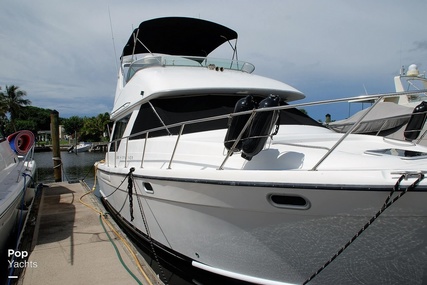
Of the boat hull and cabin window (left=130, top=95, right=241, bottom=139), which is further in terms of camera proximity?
cabin window (left=130, top=95, right=241, bottom=139)

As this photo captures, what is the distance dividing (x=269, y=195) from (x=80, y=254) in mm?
2874

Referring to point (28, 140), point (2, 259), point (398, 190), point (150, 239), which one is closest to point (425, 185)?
point (398, 190)

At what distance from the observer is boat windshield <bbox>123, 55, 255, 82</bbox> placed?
605cm

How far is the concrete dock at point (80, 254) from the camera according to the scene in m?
3.51

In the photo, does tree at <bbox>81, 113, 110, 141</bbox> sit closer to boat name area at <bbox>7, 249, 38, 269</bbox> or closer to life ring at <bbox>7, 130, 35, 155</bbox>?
life ring at <bbox>7, 130, 35, 155</bbox>

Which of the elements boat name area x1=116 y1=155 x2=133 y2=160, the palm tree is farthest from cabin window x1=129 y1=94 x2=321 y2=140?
the palm tree

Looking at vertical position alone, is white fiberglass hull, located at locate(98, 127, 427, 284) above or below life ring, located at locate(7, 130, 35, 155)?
below

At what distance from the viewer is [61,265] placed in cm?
382

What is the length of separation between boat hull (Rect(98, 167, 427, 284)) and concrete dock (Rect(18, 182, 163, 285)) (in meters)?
0.82

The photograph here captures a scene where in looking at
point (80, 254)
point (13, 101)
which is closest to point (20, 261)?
point (80, 254)

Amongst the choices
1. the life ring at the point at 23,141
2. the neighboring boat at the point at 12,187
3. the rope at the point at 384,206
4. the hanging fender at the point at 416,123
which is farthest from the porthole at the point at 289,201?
the life ring at the point at 23,141

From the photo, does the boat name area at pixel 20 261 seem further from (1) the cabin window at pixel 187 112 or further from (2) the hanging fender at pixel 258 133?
(2) the hanging fender at pixel 258 133

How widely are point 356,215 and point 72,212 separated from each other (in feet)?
18.0

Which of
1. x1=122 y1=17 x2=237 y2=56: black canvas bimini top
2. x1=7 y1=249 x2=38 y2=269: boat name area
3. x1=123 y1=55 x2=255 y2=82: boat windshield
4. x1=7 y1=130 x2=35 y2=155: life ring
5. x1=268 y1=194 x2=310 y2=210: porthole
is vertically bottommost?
x1=7 y1=249 x2=38 y2=269: boat name area
